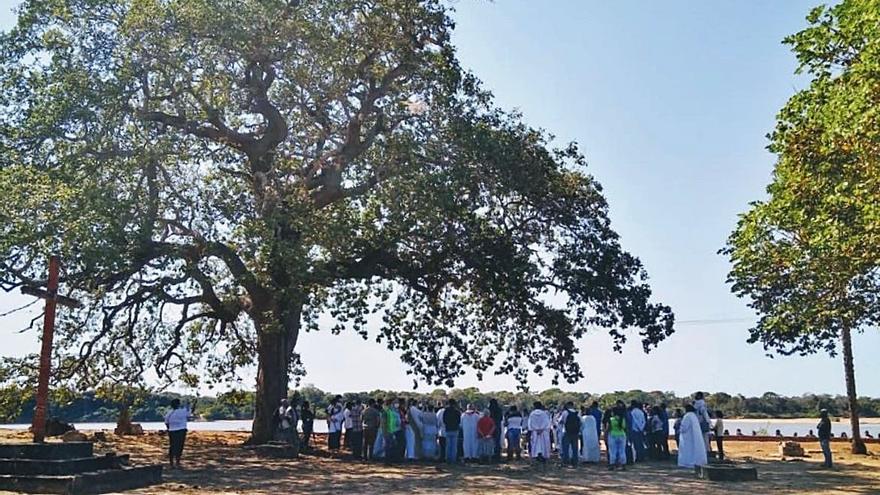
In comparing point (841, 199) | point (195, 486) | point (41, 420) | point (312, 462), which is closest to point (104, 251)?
point (41, 420)

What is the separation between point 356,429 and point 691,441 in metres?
7.86

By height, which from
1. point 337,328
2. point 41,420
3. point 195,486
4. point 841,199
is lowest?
point 195,486

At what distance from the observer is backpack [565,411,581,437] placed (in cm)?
1897

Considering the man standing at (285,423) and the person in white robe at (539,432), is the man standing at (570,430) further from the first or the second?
the man standing at (285,423)

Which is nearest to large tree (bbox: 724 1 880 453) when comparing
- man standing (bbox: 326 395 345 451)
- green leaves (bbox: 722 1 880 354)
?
green leaves (bbox: 722 1 880 354)

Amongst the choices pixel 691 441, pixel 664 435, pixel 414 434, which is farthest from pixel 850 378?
pixel 414 434

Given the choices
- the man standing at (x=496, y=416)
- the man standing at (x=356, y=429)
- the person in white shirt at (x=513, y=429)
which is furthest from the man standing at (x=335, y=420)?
the person in white shirt at (x=513, y=429)

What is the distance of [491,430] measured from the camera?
2019cm

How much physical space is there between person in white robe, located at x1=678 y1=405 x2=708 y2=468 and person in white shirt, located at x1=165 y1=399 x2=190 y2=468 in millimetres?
10632

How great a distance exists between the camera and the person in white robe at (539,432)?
66.0ft

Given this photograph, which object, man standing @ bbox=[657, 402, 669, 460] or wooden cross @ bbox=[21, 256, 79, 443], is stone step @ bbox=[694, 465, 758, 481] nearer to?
man standing @ bbox=[657, 402, 669, 460]

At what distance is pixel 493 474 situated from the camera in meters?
17.2

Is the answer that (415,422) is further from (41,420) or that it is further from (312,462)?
(41,420)

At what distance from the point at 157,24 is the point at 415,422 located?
431 inches
